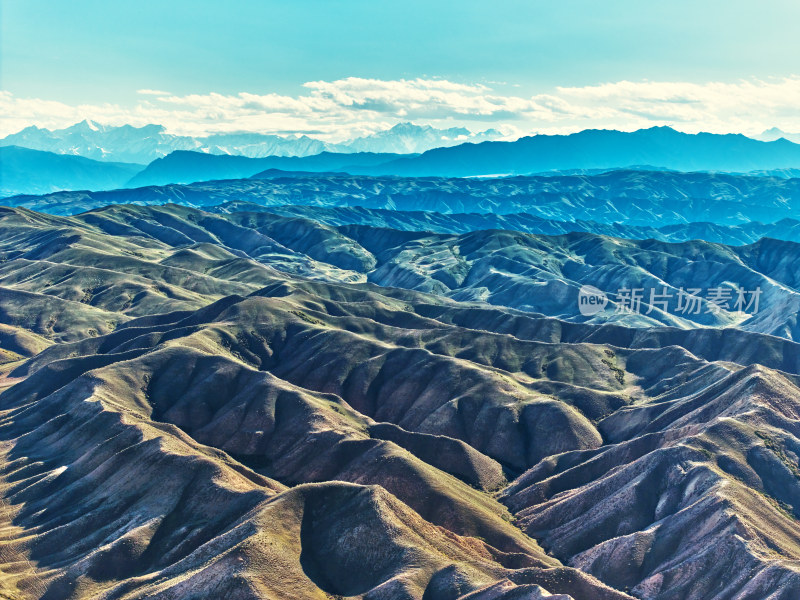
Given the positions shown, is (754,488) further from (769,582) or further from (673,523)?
(769,582)

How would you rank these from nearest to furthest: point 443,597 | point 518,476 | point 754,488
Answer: point 443,597, point 754,488, point 518,476

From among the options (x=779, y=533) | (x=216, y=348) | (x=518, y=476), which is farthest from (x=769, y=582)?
(x=216, y=348)

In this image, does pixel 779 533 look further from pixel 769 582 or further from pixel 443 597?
pixel 443 597

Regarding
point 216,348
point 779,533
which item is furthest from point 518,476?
point 216,348

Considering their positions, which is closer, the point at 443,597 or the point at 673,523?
the point at 443,597

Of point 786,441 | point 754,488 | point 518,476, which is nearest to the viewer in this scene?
point 754,488

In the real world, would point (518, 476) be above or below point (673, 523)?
below
